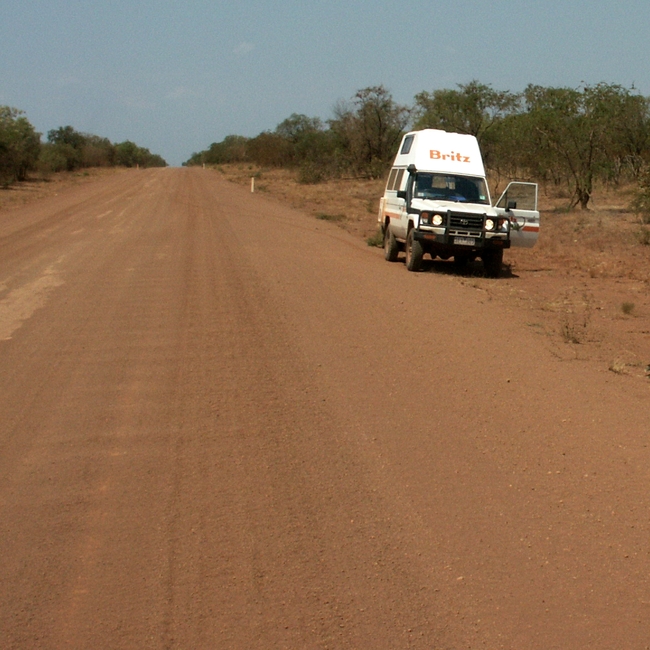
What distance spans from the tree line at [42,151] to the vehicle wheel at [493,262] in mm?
31471

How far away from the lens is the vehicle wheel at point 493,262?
46.1 feet

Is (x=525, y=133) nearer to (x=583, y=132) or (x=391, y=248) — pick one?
(x=583, y=132)

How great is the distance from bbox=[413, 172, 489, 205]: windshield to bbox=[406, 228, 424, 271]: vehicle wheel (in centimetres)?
106

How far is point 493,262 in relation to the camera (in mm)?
14148

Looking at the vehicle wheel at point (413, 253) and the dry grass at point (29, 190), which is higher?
the dry grass at point (29, 190)

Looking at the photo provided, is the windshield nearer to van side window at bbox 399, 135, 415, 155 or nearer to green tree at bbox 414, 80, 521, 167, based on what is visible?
van side window at bbox 399, 135, 415, 155

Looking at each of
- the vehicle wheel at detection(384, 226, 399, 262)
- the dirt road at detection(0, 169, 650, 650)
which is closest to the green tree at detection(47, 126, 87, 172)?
the vehicle wheel at detection(384, 226, 399, 262)

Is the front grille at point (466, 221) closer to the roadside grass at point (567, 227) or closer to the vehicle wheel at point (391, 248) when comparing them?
the vehicle wheel at point (391, 248)

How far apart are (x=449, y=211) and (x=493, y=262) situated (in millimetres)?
1315

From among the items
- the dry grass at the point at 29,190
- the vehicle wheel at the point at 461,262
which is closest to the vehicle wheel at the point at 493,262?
the vehicle wheel at the point at 461,262

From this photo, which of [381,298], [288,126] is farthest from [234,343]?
[288,126]

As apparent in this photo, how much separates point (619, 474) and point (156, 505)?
9.38 ft

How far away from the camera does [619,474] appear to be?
503 cm

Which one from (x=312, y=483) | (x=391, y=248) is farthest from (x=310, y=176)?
(x=312, y=483)
